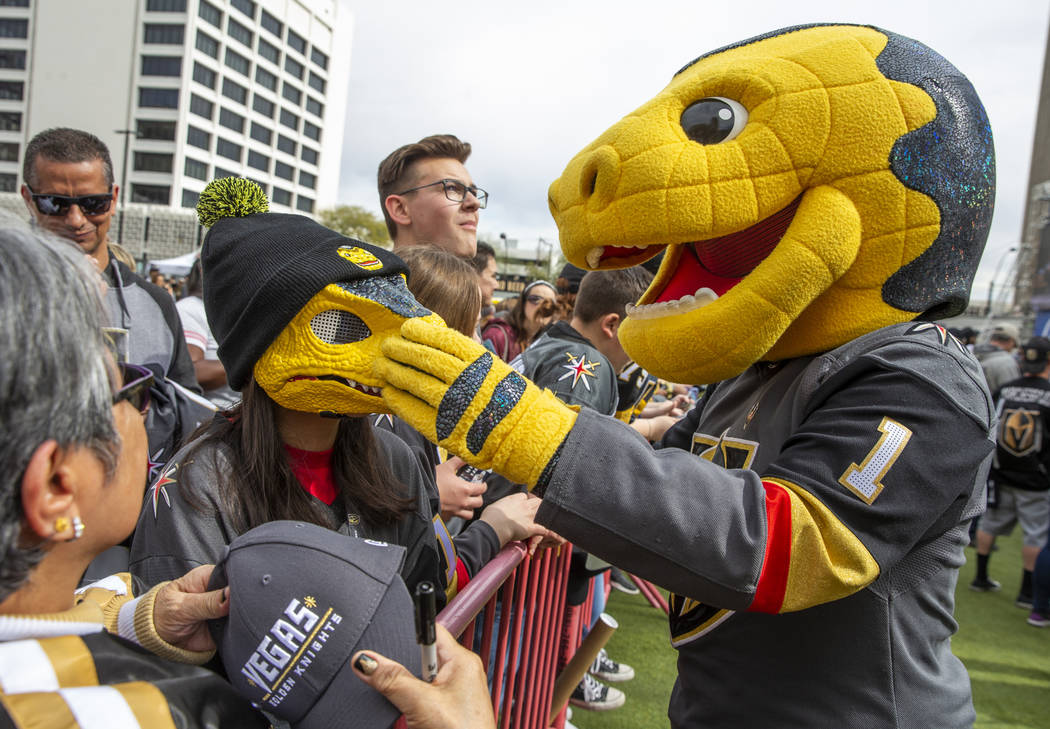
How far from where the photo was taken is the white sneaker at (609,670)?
3959 mm

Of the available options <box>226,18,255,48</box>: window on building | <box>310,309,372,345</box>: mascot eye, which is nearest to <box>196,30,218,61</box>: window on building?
<box>226,18,255,48</box>: window on building

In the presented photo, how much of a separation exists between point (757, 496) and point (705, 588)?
0.18 metres

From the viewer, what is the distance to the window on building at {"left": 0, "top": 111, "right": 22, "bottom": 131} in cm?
5378

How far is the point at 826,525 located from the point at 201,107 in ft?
207

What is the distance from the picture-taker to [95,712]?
28.8 inches

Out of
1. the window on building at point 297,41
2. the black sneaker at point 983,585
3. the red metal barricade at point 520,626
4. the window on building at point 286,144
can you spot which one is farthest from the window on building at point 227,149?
the red metal barricade at point 520,626

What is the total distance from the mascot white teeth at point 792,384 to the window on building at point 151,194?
2328 inches

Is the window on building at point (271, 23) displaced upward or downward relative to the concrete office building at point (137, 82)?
upward

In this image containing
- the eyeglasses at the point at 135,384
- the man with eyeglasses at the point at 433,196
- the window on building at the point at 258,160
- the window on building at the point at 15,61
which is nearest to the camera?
the eyeglasses at the point at 135,384

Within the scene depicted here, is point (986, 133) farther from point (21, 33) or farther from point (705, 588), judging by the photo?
point (21, 33)

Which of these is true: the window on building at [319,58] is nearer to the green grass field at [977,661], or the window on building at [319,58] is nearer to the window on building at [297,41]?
the window on building at [297,41]

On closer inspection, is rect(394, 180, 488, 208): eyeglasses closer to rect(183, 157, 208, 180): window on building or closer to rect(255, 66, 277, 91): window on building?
rect(183, 157, 208, 180): window on building

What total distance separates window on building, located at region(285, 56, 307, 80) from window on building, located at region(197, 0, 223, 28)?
7.95m

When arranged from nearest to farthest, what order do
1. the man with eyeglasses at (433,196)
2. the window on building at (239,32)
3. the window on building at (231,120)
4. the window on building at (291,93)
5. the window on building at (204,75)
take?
the man with eyeglasses at (433,196)
the window on building at (204,75)
the window on building at (231,120)
the window on building at (239,32)
the window on building at (291,93)
